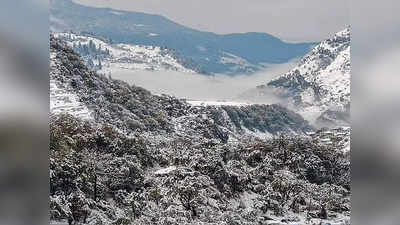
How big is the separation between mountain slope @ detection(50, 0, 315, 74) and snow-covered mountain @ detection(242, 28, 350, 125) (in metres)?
0.25

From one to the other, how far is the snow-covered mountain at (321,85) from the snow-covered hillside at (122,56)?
1004 millimetres

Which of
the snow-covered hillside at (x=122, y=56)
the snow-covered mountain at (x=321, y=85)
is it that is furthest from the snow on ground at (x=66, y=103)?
the snow-covered mountain at (x=321, y=85)

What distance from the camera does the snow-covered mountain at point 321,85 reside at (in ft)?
19.2

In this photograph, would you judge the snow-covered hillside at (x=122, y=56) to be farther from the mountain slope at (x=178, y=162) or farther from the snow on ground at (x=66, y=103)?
the snow on ground at (x=66, y=103)

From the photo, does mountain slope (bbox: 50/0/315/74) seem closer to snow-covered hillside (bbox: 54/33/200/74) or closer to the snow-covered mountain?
snow-covered hillside (bbox: 54/33/200/74)

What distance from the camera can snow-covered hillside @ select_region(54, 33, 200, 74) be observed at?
611 centimetres

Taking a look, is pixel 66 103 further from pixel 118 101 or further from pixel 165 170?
pixel 165 170

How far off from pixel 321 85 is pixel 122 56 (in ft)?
8.26

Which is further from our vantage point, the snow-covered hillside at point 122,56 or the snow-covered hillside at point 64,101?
the snow-covered hillside at point 64,101

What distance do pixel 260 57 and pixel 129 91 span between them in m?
2.48

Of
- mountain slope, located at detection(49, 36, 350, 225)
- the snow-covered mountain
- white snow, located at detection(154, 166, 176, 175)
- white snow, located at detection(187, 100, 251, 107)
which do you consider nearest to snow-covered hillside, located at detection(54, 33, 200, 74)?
mountain slope, located at detection(49, 36, 350, 225)

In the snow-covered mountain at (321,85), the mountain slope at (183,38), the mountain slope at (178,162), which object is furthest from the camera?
the snow-covered mountain at (321,85)

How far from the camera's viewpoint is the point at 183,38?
19.5 ft

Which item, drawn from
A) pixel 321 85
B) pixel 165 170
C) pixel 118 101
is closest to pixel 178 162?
pixel 165 170
